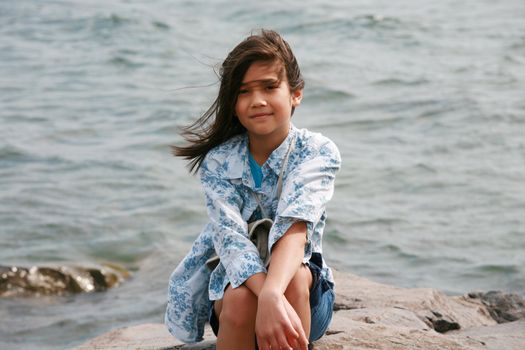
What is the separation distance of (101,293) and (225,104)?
2.95 metres

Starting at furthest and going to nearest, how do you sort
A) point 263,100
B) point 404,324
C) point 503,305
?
point 503,305 < point 404,324 < point 263,100

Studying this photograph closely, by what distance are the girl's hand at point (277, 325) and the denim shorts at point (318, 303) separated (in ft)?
0.99

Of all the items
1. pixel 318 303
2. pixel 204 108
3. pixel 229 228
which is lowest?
pixel 204 108

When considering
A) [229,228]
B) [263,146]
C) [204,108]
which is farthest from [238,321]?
[204,108]

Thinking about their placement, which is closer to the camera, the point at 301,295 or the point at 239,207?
the point at 301,295

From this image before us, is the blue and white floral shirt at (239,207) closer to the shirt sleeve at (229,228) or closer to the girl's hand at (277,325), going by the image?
the shirt sleeve at (229,228)

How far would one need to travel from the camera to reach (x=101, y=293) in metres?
6.00

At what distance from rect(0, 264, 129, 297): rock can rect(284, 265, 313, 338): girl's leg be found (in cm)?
319

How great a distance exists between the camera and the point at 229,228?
3.16 meters

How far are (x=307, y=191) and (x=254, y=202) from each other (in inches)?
8.9

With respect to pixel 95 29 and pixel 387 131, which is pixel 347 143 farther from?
pixel 95 29

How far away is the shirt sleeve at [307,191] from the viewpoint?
3105 mm

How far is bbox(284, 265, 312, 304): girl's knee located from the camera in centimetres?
304

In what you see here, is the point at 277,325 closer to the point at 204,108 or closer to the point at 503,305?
Answer: the point at 503,305
